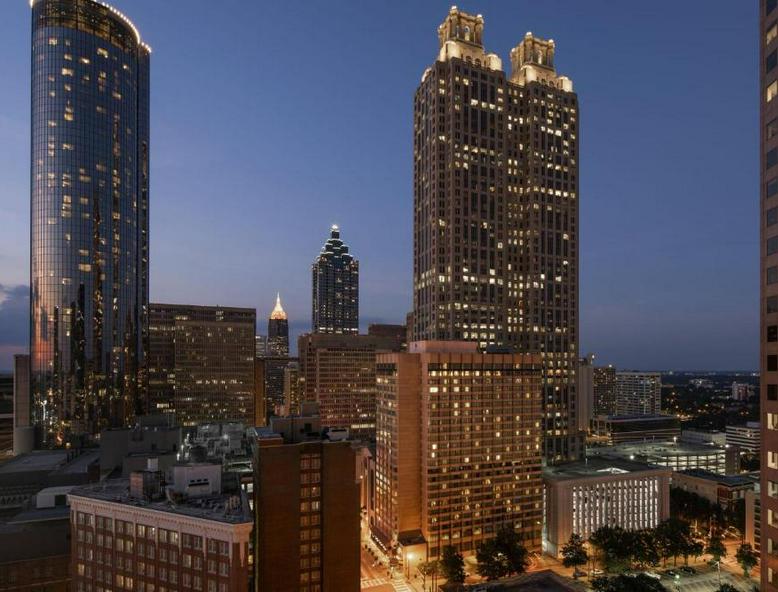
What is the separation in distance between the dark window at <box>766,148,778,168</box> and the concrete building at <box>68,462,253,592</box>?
8148 centimetres

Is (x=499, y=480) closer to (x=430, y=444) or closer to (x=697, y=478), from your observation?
(x=430, y=444)

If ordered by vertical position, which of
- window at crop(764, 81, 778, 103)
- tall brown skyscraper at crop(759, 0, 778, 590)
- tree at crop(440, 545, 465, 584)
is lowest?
tree at crop(440, 545, 465, 584)

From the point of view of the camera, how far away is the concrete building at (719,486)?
7018 inches

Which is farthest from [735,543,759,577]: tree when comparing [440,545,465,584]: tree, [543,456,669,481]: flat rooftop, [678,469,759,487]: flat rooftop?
[440,545,465,584]: tree

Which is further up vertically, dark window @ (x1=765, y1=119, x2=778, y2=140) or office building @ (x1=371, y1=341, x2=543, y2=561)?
dark window @ (x1=765, y1=119, x2=778, y2=140)

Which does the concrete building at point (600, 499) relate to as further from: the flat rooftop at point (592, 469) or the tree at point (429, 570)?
the tree at point (429, 570)

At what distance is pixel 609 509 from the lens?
162 m

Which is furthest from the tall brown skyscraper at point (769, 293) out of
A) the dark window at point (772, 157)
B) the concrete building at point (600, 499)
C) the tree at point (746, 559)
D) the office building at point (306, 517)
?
the concrete building at point (600, 499)

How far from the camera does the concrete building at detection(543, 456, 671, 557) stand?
155m

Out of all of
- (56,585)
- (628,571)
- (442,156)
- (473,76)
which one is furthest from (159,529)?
(473,76)

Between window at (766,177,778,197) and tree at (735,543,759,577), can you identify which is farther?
tree at (735,543,759,577)

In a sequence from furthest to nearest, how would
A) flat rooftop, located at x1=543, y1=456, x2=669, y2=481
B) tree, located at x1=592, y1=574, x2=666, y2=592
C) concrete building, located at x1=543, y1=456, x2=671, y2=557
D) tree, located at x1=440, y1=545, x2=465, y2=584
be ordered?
1. flat rooftop, located at x1=543, y1=456, x2=669, y2=481
2. concrete building, located at x1=543, y1=456, x2=671, y2=557
3. tree, located at x1=440, y1=545, x2=465, y2=584
4. tree, located at x1=592, y1=574, x2=666, y2=592

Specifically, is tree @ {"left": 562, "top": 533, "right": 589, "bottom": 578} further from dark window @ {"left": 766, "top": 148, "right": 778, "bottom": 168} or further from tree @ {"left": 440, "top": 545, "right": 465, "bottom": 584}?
dark window @ {"left": 766, "top": 148, "right": 778, "bottom": 168}

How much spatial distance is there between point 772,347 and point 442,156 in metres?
156
